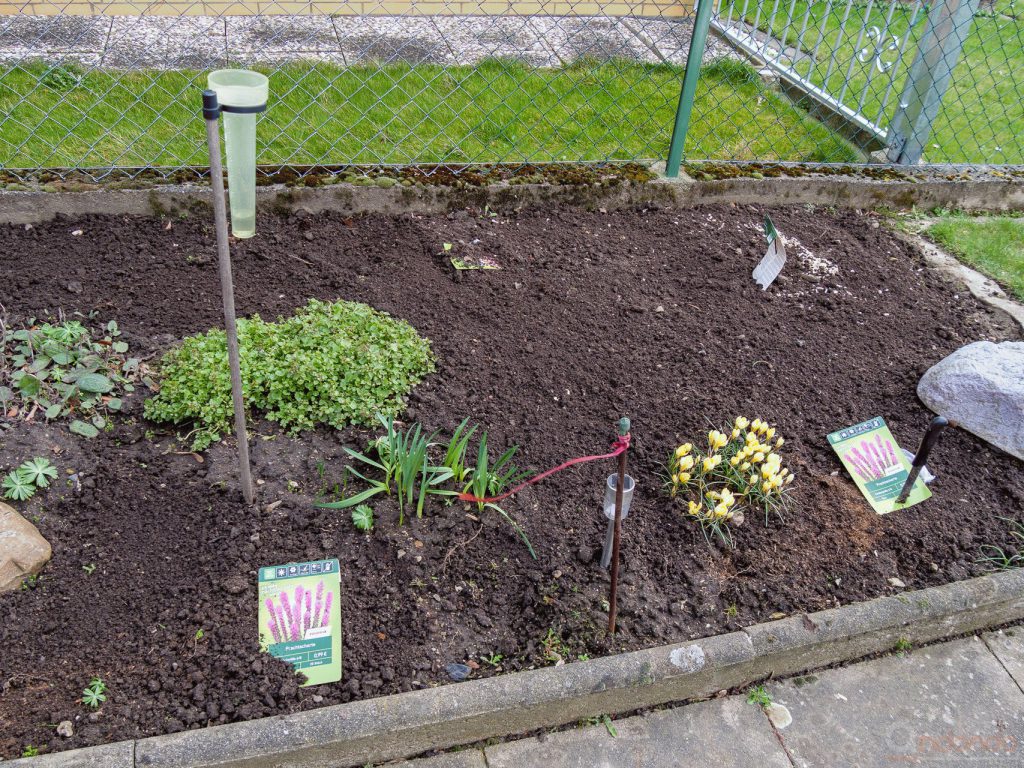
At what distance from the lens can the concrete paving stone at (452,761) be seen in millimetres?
1913

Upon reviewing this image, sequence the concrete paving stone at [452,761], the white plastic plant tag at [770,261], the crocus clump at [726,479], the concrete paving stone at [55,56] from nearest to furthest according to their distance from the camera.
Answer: the concrete paving stone at [452,761]
the crocus clump at [726,479]
the white plastic plant tag at [770,261]
the concrete paving stone at [55,56]

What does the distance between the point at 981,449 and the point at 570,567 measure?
64.8 inches

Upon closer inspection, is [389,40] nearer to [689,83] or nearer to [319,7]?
[319,7]

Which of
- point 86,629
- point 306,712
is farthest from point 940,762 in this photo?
point 86,629

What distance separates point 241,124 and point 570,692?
1.63 metres

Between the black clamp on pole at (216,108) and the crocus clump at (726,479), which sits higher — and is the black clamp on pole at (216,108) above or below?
above

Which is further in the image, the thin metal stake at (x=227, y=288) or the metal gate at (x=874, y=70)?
the metal gate at (x=874, y=70)

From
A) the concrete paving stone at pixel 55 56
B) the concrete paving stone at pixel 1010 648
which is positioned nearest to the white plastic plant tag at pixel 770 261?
the concrete paving stone at pixel 1010 648

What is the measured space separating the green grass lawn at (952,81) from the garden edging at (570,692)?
10.6 ft

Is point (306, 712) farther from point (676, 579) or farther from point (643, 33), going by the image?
point (643, 33)

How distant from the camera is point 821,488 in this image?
261 cm

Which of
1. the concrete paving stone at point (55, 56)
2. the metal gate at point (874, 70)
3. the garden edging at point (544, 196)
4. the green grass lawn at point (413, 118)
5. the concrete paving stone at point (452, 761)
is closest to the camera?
the concrete paving stone at point (452, 761)

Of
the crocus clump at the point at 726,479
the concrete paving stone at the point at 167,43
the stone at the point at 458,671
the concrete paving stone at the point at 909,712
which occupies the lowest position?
the concrete paving stone at the point at 909,712

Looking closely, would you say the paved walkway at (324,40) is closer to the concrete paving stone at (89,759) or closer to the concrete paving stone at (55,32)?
the concrete paving stone at (55,32)
